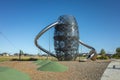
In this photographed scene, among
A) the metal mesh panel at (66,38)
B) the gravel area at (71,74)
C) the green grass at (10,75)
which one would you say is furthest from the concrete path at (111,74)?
the metal mesh panel at (66,38)

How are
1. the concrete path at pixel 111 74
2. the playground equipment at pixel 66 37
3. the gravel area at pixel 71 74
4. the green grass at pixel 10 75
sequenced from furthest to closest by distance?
the playground equipment at pixel 66 37, the gravel area at pixel 71 74, the concrete path at pixel 111 74, the green grass at pixel 10 75

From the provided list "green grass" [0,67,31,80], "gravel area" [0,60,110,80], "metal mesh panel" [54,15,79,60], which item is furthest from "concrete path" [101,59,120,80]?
"metal mesh panel" [54,15,79,60]

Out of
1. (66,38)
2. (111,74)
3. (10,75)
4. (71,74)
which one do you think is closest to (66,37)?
(66,38)

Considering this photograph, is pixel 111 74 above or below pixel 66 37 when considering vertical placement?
below

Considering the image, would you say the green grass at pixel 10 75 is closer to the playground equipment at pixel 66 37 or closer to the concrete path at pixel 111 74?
the concrete path at pixel 111 74

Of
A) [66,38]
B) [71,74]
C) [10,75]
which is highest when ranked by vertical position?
[66,38]

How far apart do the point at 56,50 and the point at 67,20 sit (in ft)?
20.2

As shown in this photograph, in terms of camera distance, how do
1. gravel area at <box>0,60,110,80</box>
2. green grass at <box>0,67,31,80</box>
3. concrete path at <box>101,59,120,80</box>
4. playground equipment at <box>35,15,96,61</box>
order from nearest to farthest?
green grass at <box>0,67,31,80</box>, concrete path at <box>101,59,120,80</box>, gravel area at <box>0,60,110,80</box>, playground equipment at <box>35,15,96,61</box>

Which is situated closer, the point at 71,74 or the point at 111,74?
the point at 111,74

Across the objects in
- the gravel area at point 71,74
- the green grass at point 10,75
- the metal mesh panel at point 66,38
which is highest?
the metal mesh panel at point 66,38

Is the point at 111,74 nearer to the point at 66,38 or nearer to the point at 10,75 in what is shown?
the point at 10,75

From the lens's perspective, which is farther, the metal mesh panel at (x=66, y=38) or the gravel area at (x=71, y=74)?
the metal mesh panel at (x=66, y=38)

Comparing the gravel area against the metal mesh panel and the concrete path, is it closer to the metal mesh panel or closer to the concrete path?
the concrete path

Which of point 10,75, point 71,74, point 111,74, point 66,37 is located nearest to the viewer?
point 10,75
